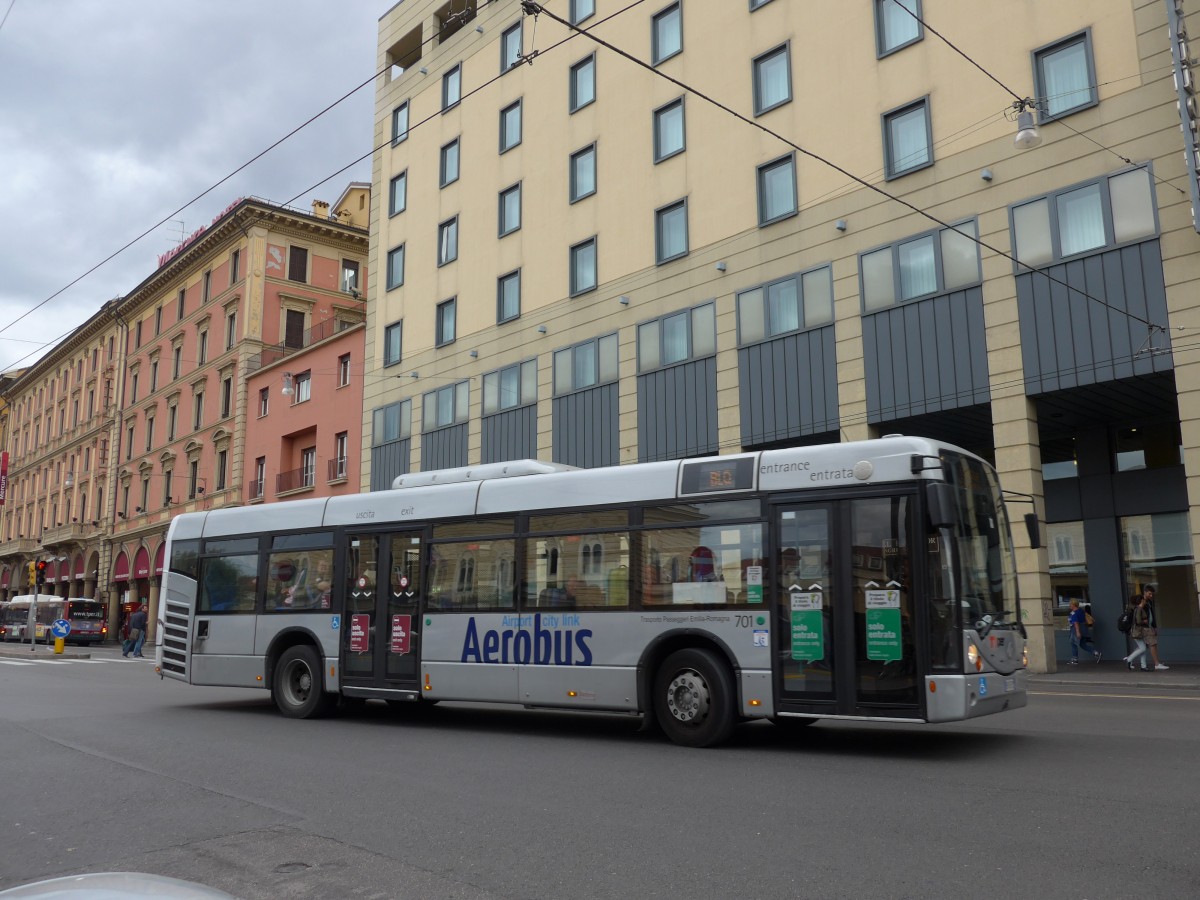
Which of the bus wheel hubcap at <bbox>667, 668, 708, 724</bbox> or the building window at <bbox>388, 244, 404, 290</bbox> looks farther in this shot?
the building window at <bbox>388, 244, 404, 290</bbox>

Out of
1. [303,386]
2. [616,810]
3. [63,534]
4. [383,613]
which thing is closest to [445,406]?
[303,386]

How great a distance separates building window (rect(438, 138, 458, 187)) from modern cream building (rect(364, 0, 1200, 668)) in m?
0.88

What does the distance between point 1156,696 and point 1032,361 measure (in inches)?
286

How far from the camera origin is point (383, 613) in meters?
12.9

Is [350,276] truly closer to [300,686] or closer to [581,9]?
[581,9]

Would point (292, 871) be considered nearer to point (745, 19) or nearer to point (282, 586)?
point (282, 586)

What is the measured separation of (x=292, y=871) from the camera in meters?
5.62

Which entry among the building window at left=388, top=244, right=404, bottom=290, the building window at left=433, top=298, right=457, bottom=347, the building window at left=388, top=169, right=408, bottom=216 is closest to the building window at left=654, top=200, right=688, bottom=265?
the building window at left=433, top=298, right=457, bottom=347

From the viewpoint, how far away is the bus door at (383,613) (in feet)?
41.3

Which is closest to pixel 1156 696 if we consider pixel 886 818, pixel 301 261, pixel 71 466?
pixel 886 818

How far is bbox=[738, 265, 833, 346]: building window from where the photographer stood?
2333 centimetres

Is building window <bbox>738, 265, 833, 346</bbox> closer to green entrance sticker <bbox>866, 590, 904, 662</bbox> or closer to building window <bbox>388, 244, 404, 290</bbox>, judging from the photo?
green entrance sticker <bbox>866, 590, 904, 662</bbox>

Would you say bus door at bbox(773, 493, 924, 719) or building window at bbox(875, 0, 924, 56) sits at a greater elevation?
building window at bbox(875, 0, 924, 56)

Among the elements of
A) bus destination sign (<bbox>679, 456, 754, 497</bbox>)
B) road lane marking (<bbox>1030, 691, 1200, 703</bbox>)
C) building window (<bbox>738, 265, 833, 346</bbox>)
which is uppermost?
building window (<bbox>738, 265, 833, 346</bbox>)
